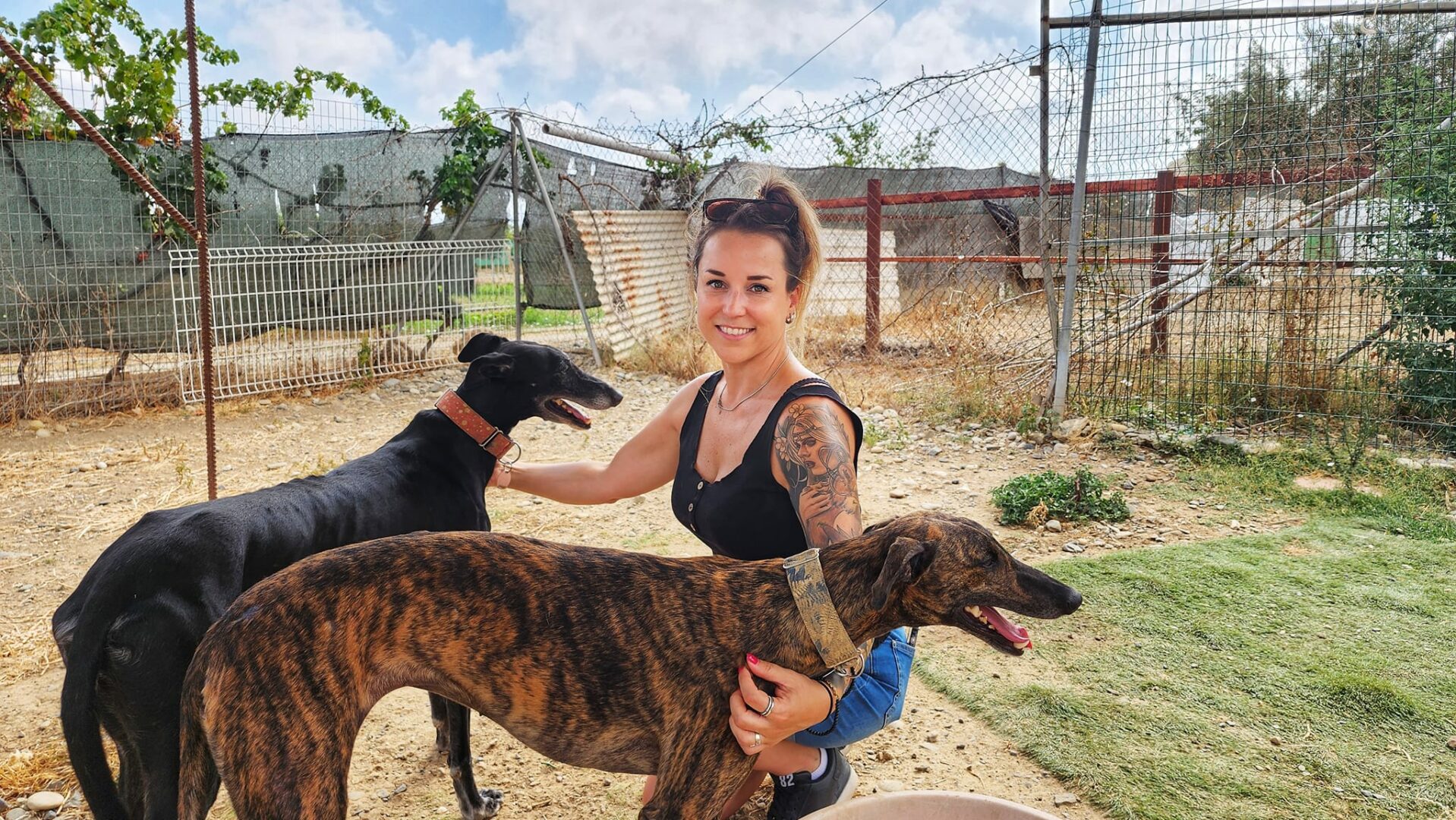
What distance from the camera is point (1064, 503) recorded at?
17.7 feet

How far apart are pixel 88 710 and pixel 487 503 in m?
3.83

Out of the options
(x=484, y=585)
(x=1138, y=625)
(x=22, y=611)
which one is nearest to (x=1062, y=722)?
(x=1138, y=625)

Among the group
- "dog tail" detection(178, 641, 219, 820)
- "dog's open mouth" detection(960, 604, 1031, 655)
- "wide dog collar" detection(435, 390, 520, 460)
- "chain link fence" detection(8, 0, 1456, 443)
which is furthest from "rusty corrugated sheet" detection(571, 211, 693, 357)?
"dog tail" detection(178, 641, 219, 820)

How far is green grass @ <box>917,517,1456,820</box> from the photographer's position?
9.23ft

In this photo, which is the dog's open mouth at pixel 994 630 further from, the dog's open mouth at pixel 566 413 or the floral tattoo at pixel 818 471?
the dog's open mouth at pixel 566 413

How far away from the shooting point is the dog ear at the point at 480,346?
4.05m

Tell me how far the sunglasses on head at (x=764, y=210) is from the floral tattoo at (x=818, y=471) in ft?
1.91

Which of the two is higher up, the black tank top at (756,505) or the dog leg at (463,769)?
the black tank top at (756,505)

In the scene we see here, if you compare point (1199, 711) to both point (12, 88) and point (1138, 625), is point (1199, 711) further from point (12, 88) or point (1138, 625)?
point (12, 88)

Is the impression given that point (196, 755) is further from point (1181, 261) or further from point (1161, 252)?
point (1161, 252)

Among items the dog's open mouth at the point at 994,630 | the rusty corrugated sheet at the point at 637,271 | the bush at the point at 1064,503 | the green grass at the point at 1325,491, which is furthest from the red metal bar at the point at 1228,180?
the dog's open mouth at the point at 994,630

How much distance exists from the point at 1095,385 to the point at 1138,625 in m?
3.81

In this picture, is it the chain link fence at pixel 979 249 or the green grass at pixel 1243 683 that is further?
the chain link fence at pixel 979 249

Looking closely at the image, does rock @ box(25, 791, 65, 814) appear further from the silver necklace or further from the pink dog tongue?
the pink dog tongue
